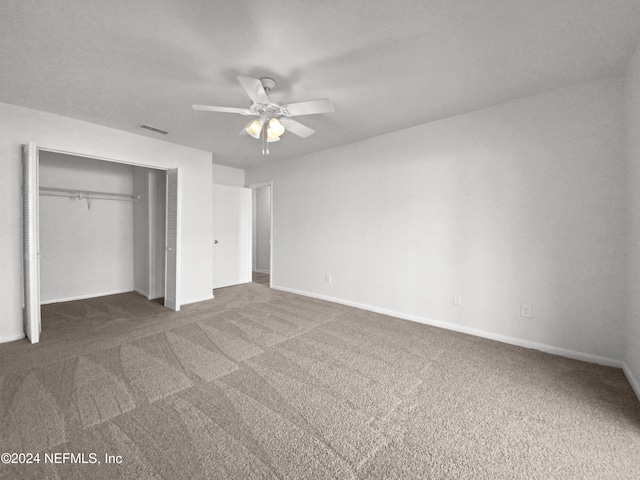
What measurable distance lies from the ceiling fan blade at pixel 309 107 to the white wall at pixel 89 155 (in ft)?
8.74

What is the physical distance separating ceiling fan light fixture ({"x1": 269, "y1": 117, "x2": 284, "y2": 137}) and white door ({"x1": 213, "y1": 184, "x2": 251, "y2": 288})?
315 cm

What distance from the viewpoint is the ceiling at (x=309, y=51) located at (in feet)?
5.03

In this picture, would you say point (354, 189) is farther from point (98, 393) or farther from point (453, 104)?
point (98, 393)

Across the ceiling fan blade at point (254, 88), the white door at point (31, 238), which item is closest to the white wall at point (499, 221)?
the ceiling fan blade at point (254, 88)

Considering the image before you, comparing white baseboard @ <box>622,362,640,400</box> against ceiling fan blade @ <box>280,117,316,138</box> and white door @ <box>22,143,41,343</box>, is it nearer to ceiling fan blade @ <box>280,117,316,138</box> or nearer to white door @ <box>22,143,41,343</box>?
ceiling fan blade @ <box>280,117,316,138</box>

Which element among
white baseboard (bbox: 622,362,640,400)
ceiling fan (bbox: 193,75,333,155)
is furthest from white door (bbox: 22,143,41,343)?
white baseboard (bbox: 622,362,640,400)

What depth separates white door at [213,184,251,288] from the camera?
5.16 meters

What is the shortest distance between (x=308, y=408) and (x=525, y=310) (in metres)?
2.39

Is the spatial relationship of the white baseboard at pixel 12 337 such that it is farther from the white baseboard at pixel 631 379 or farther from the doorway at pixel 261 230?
the white baseboard at pixel 631 379

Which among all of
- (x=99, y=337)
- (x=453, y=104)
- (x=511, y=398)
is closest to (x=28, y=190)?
(x=99, y=337)

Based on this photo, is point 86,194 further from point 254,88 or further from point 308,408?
point 308,408

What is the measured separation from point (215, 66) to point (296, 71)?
64cm

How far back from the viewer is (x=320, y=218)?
441 centimetres

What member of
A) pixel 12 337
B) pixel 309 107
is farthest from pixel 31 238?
pixel 309 107
